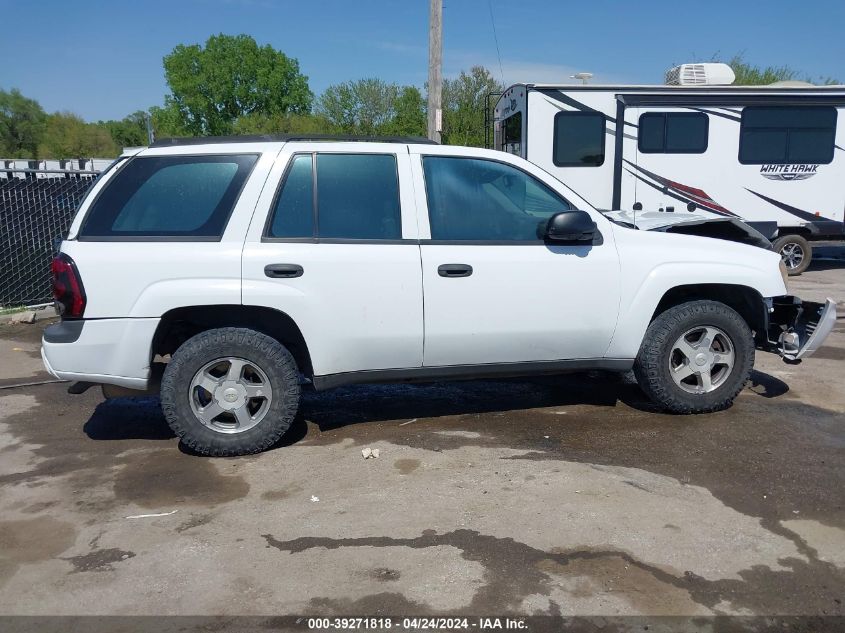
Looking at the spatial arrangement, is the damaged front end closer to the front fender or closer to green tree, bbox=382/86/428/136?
the front fender

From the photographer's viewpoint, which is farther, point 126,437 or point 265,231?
point 126,437

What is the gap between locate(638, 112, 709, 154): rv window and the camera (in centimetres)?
1239

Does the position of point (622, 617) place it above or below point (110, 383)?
below

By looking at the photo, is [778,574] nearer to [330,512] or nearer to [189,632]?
[330,512]

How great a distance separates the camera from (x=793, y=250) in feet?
42.7

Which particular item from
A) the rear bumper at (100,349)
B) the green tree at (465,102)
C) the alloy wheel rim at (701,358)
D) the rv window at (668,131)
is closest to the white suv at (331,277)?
the rear bumper at (100,349)

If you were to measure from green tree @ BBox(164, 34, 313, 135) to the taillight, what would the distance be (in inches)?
2511

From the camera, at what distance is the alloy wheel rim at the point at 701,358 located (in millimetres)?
5297

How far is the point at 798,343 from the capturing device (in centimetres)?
Result: 546

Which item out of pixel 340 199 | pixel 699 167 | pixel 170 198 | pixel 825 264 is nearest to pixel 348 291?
pixel 340 199

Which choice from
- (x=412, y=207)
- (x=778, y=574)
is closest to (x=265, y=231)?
(x=412, y=207)

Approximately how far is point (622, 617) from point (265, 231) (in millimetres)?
2883

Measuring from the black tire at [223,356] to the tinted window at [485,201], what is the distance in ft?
4.17

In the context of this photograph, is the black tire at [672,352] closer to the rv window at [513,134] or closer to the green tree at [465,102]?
the rv window at [513,134]
